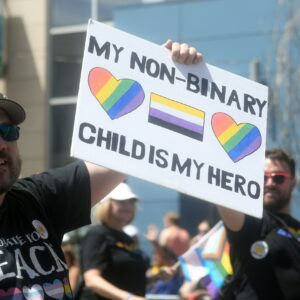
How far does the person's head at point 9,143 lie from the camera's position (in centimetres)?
287

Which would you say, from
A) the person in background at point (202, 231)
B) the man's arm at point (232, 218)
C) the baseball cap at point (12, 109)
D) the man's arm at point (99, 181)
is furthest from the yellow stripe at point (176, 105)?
the person in background at point (202, 231)

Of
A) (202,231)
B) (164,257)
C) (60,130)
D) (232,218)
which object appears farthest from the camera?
(60,130)

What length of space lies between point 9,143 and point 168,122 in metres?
0.59

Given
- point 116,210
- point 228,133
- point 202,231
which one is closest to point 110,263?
point 116,210

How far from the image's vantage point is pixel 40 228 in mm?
2939

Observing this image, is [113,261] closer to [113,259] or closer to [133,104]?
[113,259]

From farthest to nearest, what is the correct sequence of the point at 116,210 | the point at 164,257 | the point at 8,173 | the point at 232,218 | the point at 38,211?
the point at 164,257 < the point at 116,210 < the point at 232,218 < the point at 38,211 < the point at 8,173

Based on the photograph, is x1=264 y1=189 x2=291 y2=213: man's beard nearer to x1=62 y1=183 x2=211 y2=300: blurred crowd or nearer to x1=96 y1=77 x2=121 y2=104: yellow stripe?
x1=62 y1=183 x2=211 y2=300: blurred crowd

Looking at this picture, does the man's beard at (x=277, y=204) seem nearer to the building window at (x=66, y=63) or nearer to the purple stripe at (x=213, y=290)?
the purple stripe at (x=213, y=290)

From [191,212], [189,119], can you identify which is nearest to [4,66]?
[191,212]

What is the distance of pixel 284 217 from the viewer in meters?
4.59

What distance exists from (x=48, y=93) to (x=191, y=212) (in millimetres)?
5119

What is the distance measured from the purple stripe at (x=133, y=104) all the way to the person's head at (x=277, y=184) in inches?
66.3

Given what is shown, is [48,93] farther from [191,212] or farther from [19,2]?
[191,212]
